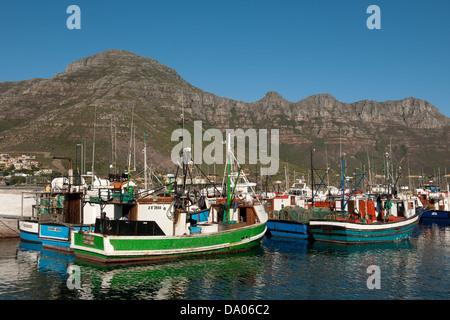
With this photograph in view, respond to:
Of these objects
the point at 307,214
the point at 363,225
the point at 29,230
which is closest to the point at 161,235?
the point at 29,230

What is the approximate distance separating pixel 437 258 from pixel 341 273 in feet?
39.3

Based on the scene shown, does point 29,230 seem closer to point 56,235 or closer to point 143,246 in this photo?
point 56,235

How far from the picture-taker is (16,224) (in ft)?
143

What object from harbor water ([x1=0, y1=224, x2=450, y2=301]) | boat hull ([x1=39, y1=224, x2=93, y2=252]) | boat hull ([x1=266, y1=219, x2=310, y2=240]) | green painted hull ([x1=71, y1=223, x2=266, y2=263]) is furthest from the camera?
boat hull ([x1=266, y1=219, x2=310, y2=240])

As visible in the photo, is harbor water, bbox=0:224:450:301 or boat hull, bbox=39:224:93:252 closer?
harbor water, bbox=0:224:450:301

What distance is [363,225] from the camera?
39.7 metres

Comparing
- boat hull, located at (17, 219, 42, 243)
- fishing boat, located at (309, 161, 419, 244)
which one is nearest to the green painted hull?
boat hull, located at (17, 219, 42, 243)

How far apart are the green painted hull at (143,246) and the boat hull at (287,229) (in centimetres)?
1356

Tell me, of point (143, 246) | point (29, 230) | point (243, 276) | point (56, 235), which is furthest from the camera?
point (29, 230)

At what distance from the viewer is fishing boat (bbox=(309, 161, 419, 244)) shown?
39562mm

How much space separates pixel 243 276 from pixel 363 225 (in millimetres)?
19264

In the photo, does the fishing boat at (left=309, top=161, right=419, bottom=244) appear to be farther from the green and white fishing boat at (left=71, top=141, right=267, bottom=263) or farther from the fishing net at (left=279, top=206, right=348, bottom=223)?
the green and white fishing boat at (left=71, top=141, right=267, bottom=263)
